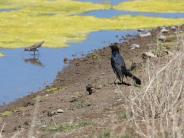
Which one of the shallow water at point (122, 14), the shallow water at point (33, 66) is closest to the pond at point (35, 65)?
the shallow water at point (33, 66)

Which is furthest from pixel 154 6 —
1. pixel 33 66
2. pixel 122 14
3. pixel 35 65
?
pixel 33 66

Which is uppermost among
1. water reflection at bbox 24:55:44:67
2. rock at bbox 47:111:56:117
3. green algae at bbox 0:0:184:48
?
rock at bbox 47:111:56:117

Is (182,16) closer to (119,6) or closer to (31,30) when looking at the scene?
(119,6)

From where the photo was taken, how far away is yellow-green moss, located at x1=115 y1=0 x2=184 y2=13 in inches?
1556

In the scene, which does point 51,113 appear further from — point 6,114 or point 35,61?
point 35,61

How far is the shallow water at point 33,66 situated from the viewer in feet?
69.8

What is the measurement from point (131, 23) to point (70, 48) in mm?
6885

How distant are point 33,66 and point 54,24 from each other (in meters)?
8.94

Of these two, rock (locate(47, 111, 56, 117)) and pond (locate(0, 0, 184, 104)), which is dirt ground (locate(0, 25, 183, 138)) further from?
pond (locate(0, 0, 184, 104))

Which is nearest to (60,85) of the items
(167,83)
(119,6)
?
(167,83)

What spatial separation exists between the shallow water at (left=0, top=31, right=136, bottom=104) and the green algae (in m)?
0.92

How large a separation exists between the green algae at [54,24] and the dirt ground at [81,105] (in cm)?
382

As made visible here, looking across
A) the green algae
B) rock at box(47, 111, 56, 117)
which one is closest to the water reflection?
the green algae

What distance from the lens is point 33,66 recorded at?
25.1 m
